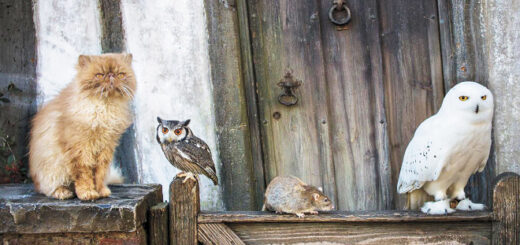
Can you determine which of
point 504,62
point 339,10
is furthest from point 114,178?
point 504,62

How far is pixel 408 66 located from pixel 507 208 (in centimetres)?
91

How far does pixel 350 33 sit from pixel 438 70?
0.48 metres

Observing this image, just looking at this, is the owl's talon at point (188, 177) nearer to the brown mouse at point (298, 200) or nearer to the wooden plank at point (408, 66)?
the brown mouse at point (298, 200)

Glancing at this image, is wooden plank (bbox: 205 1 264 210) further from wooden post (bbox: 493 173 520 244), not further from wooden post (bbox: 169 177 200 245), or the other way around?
wooden post (bbox: 493 173 520 244)

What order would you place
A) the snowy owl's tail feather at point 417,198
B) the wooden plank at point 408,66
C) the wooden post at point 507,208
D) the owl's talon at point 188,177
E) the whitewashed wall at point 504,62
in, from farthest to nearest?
the wooden plank at point 408,66, the whitewashed wall at point 504,62, the snowy owl's tail feather at point 417,198, the owl's talon at point 188,177, the wooden post at point 507,208

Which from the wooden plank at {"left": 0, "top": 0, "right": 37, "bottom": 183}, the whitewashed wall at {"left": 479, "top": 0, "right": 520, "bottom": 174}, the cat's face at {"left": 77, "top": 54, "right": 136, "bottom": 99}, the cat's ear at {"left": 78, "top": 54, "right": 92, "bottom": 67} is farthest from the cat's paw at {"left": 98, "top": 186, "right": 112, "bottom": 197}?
the whitewashed wall at {"left": 479, "top": 0, "right": 520, "bottom": 174}

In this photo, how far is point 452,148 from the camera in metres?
2.07

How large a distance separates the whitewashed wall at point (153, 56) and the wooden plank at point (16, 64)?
0.15 ft

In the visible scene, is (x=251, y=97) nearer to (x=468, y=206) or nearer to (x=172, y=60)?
(x=172, y=60)

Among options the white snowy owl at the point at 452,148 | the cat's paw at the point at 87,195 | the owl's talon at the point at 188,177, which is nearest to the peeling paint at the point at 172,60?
the owl's talon at the point at 188,177

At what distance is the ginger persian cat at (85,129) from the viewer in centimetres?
205

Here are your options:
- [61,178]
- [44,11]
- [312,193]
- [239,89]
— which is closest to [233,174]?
[239,89]

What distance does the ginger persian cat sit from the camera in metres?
2.05

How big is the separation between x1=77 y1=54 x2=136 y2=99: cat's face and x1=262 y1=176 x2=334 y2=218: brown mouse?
75 centimetres
